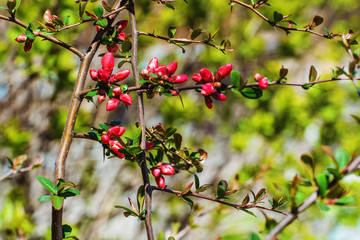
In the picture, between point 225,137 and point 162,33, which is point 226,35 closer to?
point 162,33

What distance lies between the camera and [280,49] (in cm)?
209

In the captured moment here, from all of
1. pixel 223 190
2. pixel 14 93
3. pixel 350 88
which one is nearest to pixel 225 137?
pixel 350 88

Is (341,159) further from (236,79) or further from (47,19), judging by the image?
(47,19)

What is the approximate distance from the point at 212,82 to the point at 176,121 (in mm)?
1267

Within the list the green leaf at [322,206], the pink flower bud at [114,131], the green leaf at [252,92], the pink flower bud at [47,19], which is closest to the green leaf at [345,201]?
the green leaf at [322,206]

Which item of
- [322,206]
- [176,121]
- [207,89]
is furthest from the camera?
[176,121]

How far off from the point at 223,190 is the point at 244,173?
1117mm

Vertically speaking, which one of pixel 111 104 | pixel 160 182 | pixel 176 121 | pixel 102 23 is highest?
pixel 102 23

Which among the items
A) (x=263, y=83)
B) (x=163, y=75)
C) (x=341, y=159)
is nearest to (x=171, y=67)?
(x=163, y=75)

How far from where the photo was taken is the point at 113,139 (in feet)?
1.47

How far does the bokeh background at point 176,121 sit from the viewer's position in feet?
4.79

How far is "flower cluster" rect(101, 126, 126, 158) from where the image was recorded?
1.42 feet

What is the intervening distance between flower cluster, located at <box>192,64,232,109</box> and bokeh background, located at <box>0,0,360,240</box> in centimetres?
83

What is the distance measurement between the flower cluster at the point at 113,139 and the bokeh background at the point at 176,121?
2.84 ft
